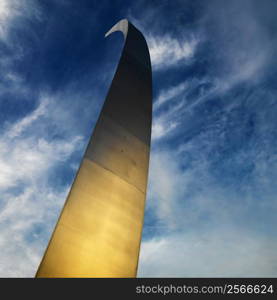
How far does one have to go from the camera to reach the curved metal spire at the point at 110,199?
16.8 feet

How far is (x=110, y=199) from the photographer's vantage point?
251 inches

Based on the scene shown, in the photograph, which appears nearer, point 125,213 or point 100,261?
point 100,261

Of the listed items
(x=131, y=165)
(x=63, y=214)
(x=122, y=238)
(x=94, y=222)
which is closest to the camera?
(x=63, y=214)

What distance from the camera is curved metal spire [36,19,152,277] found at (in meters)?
5.13

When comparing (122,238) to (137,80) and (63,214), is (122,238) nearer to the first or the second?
(63,214)
